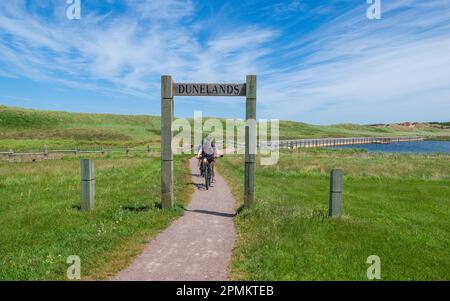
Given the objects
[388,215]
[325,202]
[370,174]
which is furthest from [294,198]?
[370,174]

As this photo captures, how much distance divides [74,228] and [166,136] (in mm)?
3759

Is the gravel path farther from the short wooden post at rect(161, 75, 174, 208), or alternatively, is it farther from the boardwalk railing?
the boardwalk railing

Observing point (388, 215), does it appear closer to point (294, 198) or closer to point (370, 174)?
point (294, 198)

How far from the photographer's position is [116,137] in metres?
79.8

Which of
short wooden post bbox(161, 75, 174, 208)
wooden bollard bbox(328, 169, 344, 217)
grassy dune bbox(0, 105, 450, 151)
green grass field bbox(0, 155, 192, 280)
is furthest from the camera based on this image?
grassy dune bbox(0, 105, 450, 151)

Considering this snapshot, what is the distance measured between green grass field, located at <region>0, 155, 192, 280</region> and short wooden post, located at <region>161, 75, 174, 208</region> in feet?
1.82

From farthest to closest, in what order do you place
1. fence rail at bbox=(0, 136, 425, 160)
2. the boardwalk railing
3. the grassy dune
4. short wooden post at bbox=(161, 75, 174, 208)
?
1. the boardwalk railing
2. the grassy dune
3. fence rail at bbox=(0, 136, 425, 160)
4. short wooden post at bbox=(161, 75, 174, 208)

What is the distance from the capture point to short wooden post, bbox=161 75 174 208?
10648mm

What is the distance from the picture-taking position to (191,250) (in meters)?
7.24

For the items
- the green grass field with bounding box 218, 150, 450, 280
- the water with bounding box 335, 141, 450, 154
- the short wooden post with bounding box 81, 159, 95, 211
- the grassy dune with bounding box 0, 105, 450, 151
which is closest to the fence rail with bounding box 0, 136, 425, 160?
the water with bounding box 335, 141, 450, 154

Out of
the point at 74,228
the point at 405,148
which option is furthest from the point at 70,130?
the point at 405,148

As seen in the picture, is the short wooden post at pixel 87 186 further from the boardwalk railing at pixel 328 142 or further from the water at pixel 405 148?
the water at pixel 405 148
